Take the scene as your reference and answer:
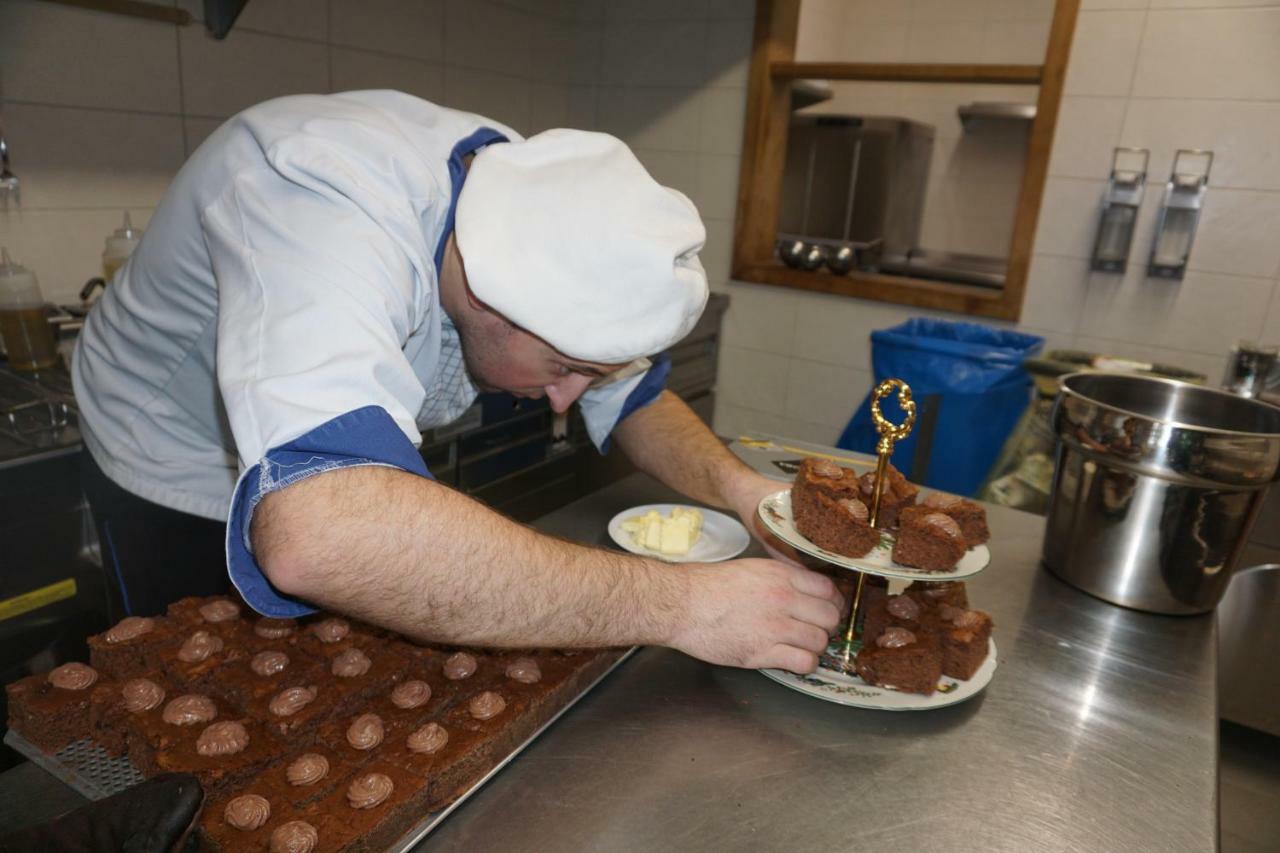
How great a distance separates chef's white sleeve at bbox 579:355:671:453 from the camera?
→ 1486 millimetres

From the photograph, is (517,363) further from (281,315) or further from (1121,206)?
(1121,206)

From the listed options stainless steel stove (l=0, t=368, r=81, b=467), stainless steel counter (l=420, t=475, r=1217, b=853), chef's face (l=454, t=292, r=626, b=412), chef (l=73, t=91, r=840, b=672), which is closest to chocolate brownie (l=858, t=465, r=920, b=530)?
chef (l=73, t=91, r=840, b=672)

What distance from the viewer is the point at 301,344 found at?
742 mm

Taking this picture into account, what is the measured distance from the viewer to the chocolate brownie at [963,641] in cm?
100

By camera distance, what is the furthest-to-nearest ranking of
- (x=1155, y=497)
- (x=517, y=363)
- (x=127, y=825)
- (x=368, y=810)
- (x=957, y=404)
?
(x=957, y=404)
(x=1155, y=497)
(x=517, y=363)
(x=368, y=810)
(x=127, y=825)

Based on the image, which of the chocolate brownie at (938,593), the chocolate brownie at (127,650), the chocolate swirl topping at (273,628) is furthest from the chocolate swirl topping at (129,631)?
the chocolate brownie at (938,593)

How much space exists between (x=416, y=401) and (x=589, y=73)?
124 inches

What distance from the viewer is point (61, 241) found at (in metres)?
2.03

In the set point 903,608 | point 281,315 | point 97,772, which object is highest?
point 281,315

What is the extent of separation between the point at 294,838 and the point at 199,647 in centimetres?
31

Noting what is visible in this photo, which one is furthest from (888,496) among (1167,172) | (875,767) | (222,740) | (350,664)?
(1167,172)

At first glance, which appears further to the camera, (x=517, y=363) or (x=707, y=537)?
(x=707, y=537)

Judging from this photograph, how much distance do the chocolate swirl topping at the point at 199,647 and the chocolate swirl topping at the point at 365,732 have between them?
7.8 inches

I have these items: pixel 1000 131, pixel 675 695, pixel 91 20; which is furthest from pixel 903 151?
pixel 675 695
